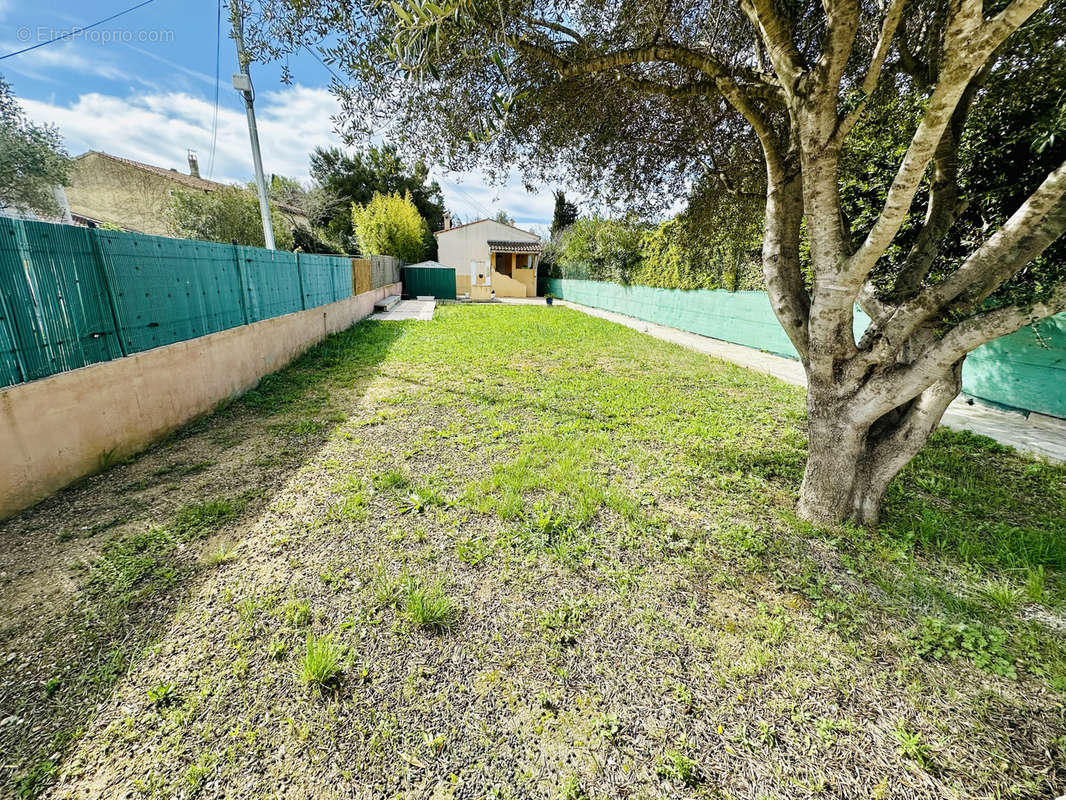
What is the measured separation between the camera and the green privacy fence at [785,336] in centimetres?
536

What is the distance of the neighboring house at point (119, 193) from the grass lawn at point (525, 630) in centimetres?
2271

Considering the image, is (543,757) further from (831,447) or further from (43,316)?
(43,316)

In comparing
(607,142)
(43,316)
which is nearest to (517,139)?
(607,142)

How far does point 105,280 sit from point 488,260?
82.6 feet

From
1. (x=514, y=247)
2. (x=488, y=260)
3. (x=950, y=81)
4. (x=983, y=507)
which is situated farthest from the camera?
(x=488, y=260)

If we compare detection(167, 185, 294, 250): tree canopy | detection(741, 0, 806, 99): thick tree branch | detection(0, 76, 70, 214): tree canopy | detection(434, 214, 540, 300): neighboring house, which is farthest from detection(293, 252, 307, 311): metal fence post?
detection(434, 214, 540, 300): neighboring house

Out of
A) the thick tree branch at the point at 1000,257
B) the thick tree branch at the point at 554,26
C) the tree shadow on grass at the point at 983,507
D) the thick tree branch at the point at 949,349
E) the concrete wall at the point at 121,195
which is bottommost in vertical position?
the tree shadow on grass at the point at 983,507

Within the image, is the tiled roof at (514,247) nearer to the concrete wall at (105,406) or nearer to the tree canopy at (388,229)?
the tree canopy at (388,229)

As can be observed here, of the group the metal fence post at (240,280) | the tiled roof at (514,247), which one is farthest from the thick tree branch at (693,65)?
the tiled roof at (514,247)

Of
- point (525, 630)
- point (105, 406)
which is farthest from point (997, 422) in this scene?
point (105, 406)

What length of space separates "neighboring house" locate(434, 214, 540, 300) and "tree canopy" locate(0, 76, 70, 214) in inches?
686

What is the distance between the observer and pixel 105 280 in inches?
154

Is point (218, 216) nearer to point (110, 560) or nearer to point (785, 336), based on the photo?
point (110, 560)

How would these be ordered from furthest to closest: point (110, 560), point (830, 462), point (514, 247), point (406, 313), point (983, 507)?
point (514, 247)
point (406, 313)
point (983, 507)
point (830, 462)
point (110, 560)
